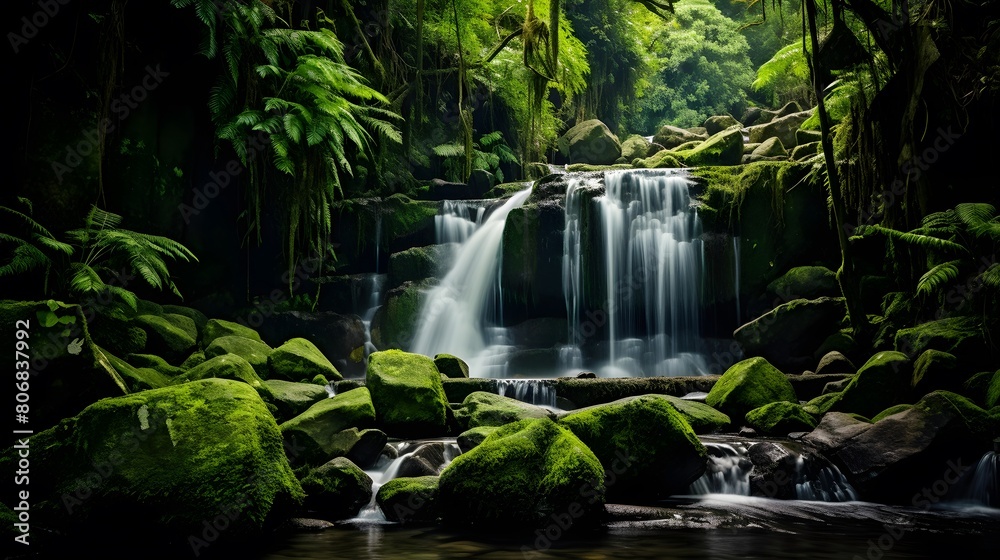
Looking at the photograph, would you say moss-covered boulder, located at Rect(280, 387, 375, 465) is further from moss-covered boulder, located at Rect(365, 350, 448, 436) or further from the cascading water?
the cascading water

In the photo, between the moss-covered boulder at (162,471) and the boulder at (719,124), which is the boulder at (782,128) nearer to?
the boulder at (719,124)

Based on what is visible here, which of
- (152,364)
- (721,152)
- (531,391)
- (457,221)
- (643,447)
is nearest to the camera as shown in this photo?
(643,447)

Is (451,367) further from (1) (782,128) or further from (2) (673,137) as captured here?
(2) (673,137)

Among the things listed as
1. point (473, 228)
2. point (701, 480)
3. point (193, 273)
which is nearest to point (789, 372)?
point (701, 480)

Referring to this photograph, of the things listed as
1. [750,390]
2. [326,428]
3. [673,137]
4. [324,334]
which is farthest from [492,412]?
[673,137]

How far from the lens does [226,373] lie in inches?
299

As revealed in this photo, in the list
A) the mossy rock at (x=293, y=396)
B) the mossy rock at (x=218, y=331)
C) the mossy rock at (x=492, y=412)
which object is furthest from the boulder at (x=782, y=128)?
the mossy rock at (x=293, y=396)

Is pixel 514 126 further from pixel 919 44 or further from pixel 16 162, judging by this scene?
pixel 16 162

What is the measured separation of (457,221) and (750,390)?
25.2ft

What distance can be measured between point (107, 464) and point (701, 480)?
5021 millimetres

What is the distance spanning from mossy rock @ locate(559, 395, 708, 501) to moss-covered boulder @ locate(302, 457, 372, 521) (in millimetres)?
1987

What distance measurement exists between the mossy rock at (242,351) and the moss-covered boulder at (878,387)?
7.31m

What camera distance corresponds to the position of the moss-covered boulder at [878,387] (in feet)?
24.8

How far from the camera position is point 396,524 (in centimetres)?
562
